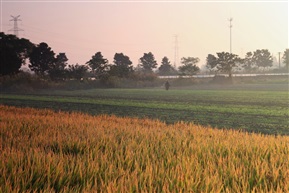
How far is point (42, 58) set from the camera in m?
65.8

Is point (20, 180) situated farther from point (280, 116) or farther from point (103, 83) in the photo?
point (103, 83)

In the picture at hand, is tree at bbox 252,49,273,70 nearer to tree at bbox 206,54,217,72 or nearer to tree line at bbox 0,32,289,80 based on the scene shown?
tree at bbox 206,54,217,72

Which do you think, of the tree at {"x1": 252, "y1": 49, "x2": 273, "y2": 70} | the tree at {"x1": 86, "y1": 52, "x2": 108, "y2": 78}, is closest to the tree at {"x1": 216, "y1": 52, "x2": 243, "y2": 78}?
the tree at {"x1": 86, "y1": 52, "x2": 108, "y2": 78}

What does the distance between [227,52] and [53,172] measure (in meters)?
78.8

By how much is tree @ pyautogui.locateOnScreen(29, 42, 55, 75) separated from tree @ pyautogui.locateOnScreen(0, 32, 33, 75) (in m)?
3.16

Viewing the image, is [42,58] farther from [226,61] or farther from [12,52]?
[226,61]

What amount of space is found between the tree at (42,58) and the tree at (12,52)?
3.16m

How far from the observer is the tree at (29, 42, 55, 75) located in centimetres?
6425

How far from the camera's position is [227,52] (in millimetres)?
80812

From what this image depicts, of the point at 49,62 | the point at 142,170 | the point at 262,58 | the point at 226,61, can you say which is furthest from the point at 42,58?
the point at 262,58

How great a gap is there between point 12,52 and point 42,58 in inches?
450

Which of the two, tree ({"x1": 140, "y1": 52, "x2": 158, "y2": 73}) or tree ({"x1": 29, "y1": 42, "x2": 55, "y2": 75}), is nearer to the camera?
tree ({"x1": 29, "y1": 42, "x2": 55, "y2": 75})

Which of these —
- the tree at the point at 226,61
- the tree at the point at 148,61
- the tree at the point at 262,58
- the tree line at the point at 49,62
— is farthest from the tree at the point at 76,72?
the tree at the point at 262,58

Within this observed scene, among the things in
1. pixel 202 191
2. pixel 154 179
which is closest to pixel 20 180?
pixel 154 179
